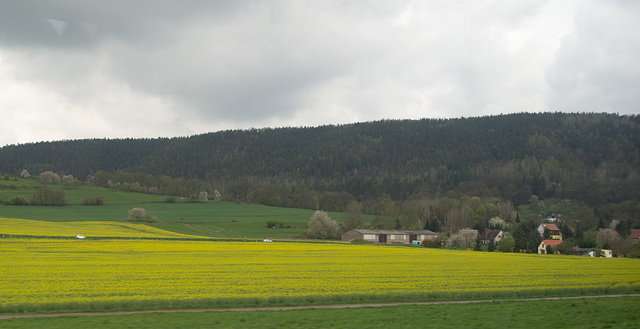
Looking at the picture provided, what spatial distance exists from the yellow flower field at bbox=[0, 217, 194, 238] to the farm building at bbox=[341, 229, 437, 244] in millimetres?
33934

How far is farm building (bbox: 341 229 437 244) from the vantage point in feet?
340

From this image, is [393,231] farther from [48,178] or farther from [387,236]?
[48,178]

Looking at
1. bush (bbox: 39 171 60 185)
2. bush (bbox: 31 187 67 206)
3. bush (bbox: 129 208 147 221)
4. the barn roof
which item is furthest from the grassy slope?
bush (bbox: 39 171 60 185)

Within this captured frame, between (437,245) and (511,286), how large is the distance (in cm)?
5898

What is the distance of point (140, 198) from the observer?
493 feet

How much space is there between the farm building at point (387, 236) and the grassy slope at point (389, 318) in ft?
257

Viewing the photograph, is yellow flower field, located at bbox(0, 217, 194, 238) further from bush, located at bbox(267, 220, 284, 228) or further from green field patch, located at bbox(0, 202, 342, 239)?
bush, located at bbox(267, 220, 284, 228)

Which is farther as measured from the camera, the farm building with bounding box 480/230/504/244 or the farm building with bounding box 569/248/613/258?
the farm building with bounding box 480/230/504/244

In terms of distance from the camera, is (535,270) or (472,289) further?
(535,270)

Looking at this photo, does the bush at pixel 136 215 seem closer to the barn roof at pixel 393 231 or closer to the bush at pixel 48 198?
the bush at pixel 48 198

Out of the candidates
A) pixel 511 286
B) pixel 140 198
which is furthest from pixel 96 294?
pixel 140 198

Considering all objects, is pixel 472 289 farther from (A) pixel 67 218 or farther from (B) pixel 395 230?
(A) pixel 67 218

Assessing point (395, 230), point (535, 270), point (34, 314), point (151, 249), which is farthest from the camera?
point (395, 230)

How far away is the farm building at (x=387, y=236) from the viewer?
10350cm
